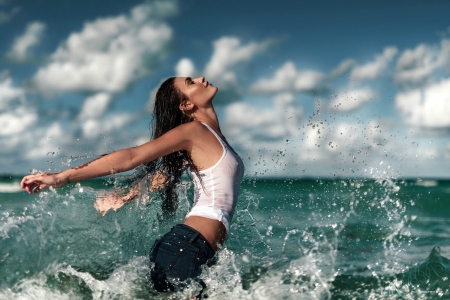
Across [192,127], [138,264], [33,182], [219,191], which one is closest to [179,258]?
[219,191]

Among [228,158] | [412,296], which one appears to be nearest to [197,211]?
[228,158]

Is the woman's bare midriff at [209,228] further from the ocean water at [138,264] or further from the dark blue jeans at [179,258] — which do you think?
the ocean water at [138,264]

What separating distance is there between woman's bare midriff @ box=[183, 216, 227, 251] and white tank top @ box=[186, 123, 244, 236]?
27mm

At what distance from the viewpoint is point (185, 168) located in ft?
11.0

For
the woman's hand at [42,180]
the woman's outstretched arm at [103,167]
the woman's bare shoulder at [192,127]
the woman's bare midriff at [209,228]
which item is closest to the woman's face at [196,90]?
the woman's bare shoulder at [192,127]

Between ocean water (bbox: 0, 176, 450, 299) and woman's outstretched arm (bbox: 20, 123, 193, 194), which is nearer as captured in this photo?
woman's outstretched arm (bbox: 20, 123, 193, 194)

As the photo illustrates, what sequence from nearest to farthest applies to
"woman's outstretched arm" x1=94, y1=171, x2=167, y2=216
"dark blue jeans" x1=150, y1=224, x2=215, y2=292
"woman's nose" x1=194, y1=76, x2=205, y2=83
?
"dark blue jeans" x1=150, y1=224, x2=215, y2=292 → "woman's nose" x1=194, y1=76, x2=205, y2=83 → "woman's outstretched arm" x1=94, y1=171, x2=167, y2=216

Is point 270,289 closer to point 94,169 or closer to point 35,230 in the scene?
point 94,169

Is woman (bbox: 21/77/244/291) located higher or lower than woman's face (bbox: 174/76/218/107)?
lower

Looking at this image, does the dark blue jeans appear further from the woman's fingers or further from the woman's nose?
the woman's nose

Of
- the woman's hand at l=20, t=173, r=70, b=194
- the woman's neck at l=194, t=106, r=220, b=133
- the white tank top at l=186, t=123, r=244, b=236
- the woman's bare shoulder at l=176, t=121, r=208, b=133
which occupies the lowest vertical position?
the white tank top at l=186, t=123, r=244, b=236

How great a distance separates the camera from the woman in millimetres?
2779

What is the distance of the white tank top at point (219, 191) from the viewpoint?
300 centimetres

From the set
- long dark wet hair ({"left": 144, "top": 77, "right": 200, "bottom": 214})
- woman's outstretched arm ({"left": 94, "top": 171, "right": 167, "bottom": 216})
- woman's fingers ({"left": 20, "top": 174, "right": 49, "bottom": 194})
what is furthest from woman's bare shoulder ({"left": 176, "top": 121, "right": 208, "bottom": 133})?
woman's fingers ({"left": 20, "top": 174, "right": 49, "bottom": 194})
